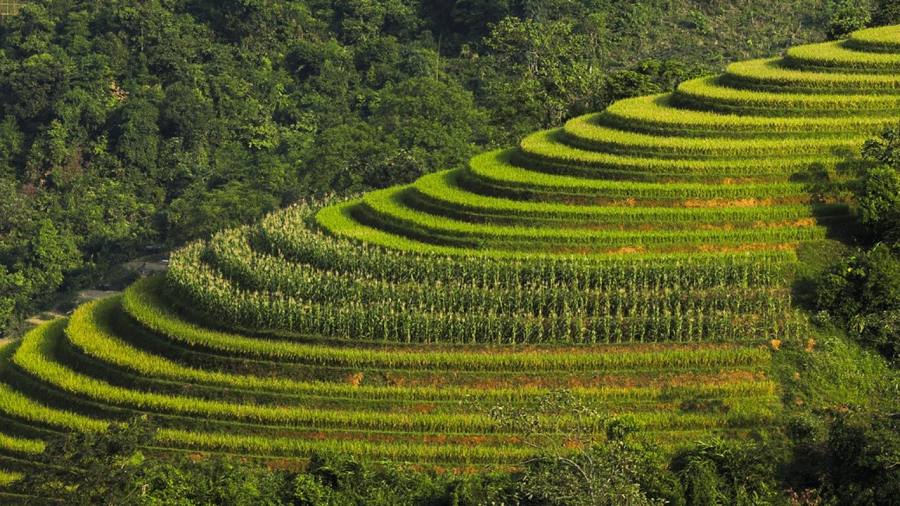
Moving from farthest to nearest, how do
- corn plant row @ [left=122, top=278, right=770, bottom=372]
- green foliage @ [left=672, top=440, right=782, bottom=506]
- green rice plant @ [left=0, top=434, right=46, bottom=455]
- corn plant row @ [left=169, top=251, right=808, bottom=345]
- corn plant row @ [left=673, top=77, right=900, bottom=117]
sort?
corn plant row @ [left=673, top=77, right=900, bottom=117], corn plant row @ [left=169, top=251, right=808, bottom=345], green rice plant @ [left=0, top=434, right=46, bottom=455], corn plant row @ [left=122, top=278, right=770, bottom=372], green foliage @ [left=672, top=440, right=782, bottom=506]

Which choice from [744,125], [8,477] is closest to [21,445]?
[8,477]

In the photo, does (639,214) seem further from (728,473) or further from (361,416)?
(728,473)

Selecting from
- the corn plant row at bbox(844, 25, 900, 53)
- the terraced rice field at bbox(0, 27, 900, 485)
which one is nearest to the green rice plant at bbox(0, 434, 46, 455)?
the terraced rice field at bbox(0, 27, 900, 485)

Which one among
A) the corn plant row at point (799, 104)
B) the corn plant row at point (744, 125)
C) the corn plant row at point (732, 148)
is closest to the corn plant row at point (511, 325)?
the corn plant row at point (732, 148)

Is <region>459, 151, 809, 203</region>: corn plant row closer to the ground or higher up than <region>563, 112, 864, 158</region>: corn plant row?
A: closer to the ground

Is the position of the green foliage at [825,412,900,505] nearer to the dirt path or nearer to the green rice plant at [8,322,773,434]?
the green rice plant at [8,322,773,434]

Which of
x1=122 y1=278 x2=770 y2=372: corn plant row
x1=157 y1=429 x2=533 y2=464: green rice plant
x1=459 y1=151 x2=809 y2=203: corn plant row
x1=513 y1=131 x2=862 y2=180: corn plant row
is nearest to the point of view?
x1=157 y1=429 x2=533 y2=464: green rice plant
